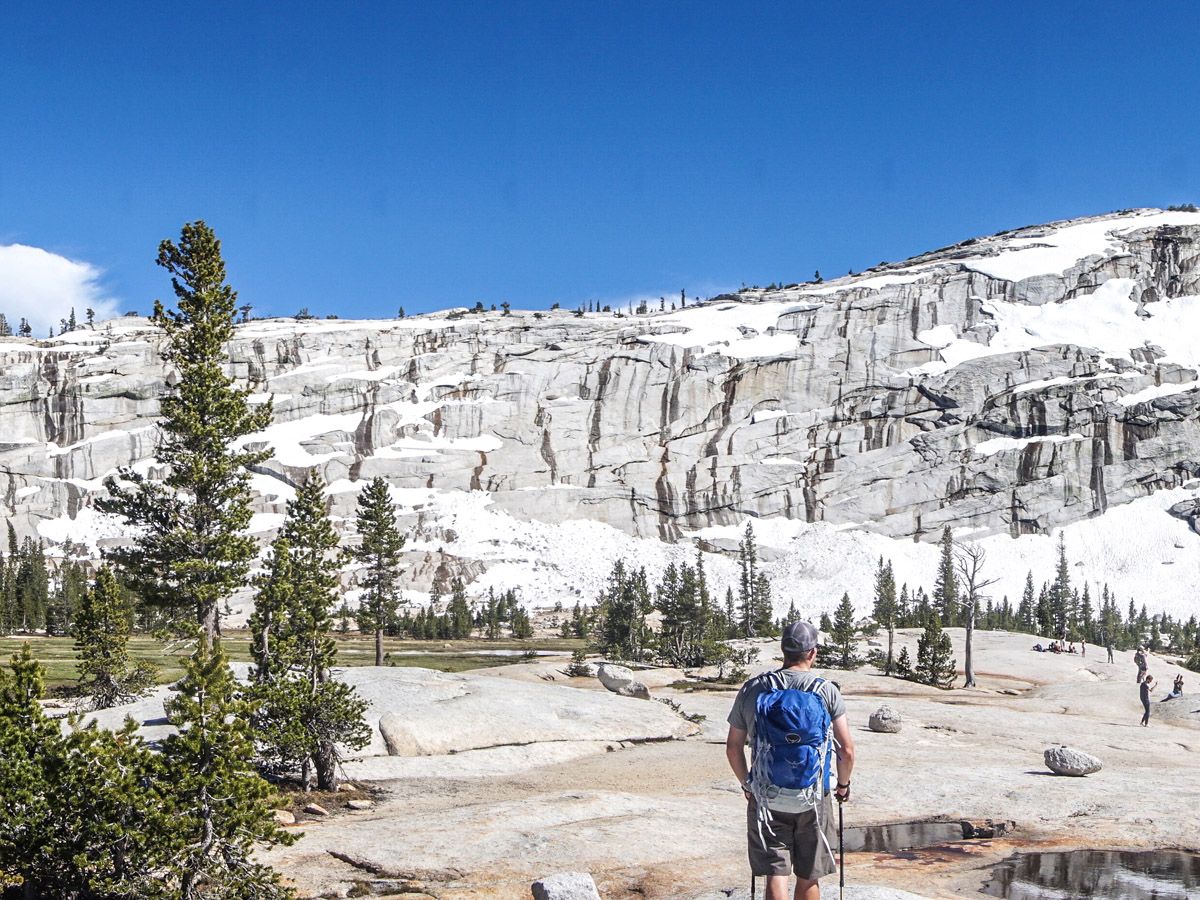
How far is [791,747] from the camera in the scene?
830 cm

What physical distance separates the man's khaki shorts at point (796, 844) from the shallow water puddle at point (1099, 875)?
8584 millimetres

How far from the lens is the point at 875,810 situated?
72.7ft

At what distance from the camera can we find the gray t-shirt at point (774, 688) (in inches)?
330

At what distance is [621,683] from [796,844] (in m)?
39.5

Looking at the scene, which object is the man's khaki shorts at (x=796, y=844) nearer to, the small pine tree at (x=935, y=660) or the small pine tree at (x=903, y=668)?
the small pine tree at (x=935, y=660)

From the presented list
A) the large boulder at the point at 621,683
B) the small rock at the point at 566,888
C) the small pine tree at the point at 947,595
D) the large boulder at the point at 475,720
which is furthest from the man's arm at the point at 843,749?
the small pine tree at the point at 947,595

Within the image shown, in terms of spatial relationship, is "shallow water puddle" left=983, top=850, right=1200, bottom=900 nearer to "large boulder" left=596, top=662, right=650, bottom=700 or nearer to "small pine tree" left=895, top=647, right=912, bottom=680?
"large boulder" left=596, top=662, right=650, bottom=700

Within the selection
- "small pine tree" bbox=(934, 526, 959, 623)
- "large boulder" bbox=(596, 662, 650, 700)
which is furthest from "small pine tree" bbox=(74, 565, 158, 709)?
"small pine tree" bbox=(934, 526, 959, 623)

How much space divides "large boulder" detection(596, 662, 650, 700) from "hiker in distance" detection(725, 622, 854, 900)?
123ft

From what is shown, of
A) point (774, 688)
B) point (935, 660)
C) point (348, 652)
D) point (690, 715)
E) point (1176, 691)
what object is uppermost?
point (774, 688)

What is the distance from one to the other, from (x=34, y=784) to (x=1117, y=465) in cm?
21175

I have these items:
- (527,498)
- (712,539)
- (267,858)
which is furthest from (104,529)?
(267,858)

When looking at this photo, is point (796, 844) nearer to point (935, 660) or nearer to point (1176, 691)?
point (1176, 691)

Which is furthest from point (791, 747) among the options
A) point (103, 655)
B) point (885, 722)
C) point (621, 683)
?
point (621, 683)
